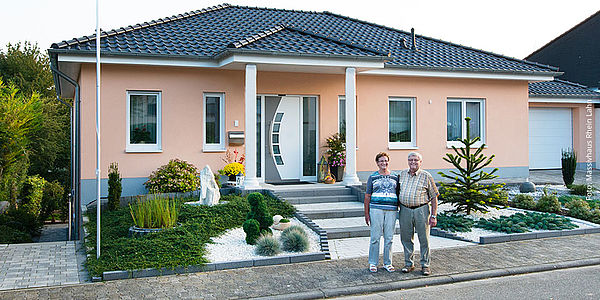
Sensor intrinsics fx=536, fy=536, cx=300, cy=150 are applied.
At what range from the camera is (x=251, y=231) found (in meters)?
8.67

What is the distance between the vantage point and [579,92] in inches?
803

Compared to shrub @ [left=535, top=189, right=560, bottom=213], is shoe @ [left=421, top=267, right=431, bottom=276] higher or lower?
lower

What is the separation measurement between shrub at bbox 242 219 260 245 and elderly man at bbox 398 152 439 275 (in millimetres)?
2455

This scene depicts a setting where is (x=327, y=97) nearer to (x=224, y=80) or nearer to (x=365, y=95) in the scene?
(x=365, y=95)

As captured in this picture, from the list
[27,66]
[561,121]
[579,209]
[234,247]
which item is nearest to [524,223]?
[579,209]

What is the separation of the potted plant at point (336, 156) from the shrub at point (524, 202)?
4.39m

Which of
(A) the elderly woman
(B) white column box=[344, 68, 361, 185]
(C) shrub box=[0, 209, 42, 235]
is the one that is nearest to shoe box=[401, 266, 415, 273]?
(A) the elderly woman

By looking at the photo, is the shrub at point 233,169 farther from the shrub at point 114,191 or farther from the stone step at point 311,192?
the shrub at point 114,191

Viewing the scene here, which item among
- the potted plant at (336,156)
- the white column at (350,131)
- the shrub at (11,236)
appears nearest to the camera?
the shrub at (11,236)

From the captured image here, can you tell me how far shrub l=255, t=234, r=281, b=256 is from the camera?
8188mm

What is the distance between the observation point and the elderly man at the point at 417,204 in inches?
293

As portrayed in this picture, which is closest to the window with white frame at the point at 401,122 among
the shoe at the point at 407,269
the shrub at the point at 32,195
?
the shoe at the point at 407,269


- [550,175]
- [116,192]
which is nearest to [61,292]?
[116,192]

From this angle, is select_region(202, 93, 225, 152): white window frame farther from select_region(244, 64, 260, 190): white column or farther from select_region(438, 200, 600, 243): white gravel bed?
select_region(438, 200, 600, 243): white gravel bed
